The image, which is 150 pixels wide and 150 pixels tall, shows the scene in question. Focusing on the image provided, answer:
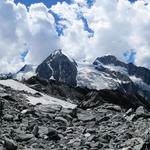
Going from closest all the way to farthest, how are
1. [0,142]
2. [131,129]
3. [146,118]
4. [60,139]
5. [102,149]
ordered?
1. [0,142]
2. [102,149]
3. [60,139]
4. [131,129]
5. [146,118]

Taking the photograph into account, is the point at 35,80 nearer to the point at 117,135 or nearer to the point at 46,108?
the point at 46,108

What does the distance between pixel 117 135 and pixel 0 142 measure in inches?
296

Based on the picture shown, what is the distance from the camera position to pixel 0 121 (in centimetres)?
1922

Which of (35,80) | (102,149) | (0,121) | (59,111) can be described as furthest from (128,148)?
(35,80)

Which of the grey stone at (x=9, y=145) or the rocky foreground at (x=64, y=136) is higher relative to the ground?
the rocky foreground at (x=64, y=136)

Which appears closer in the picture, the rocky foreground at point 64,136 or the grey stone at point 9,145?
the grey stone at point 9,145

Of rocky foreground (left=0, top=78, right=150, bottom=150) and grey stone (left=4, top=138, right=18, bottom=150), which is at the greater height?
rocky foreground (left=0, top=78, right=150, bottom=150)

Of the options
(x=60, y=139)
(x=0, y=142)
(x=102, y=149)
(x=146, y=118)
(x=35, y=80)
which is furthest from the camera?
(x=35, y=80)

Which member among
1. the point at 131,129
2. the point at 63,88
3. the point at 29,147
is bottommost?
the point at 29,147

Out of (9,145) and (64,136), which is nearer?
(9,145)

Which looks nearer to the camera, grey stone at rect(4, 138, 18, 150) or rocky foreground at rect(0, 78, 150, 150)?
grey stone at rect(4, 138, 18, 150)

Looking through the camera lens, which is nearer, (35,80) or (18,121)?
(18,121)

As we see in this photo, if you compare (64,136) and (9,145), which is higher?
(64,136)

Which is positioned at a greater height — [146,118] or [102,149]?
[146,118]
